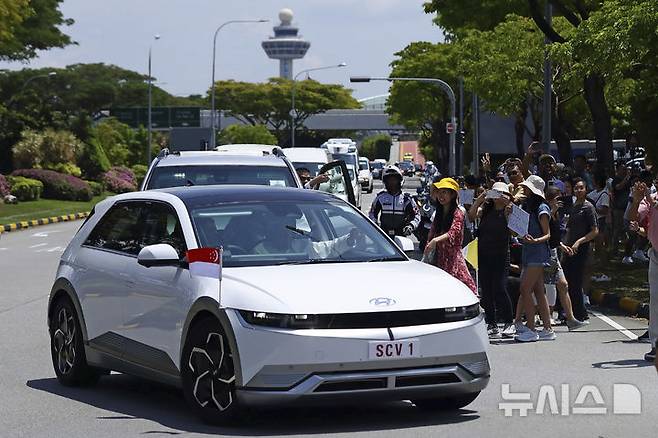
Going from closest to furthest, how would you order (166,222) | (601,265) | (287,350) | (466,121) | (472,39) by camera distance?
(287,350), (166,222), (601,265), (472,39), (466,121)

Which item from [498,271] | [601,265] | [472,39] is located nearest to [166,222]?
[498,271]

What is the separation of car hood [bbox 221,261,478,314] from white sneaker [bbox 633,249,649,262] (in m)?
15.9

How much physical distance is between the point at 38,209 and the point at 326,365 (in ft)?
149

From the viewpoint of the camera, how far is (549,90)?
32.8 m

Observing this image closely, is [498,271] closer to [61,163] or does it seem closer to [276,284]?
[276,284]

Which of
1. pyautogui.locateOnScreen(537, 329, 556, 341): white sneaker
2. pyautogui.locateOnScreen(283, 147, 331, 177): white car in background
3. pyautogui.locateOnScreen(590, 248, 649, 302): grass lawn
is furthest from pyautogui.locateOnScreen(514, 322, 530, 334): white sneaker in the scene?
pyautogui.locateOnScreen(283, 147, 331, 177): white car in background

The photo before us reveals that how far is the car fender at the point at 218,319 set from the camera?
28.8 ft

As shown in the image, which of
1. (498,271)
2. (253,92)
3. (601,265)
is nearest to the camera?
(498,271)

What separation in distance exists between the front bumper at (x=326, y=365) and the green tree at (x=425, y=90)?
2866 inches

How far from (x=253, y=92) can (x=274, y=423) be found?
119 metres

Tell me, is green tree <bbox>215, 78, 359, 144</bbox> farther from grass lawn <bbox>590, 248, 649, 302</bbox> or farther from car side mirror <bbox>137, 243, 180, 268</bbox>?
car side mirror <bbox>137, 243, 180, 268</bbox>

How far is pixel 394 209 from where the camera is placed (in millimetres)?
17172

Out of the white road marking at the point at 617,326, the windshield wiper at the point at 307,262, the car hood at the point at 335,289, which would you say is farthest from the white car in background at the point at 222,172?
the car hood at the point at 335,289

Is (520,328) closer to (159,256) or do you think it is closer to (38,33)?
(159,256)
